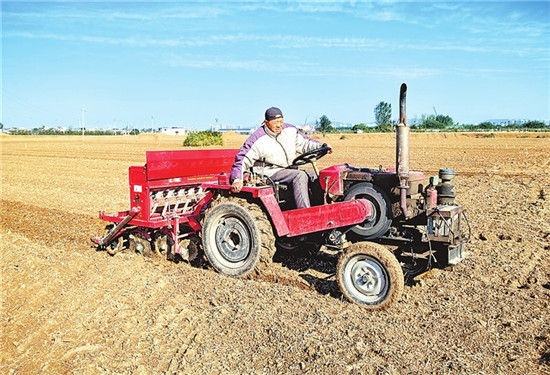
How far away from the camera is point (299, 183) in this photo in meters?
5.84

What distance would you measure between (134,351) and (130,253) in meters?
3.22

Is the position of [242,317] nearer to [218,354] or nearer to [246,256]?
[218,354]

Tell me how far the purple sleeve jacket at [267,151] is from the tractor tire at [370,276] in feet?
4.75

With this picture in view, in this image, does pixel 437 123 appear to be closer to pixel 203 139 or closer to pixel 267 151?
pixel 203 139

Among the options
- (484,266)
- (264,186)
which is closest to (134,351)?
(264,186)

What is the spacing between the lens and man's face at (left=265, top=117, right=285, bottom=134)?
19.7ft

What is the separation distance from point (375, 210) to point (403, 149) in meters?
0.80

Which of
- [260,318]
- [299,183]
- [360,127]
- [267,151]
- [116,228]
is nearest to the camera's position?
[260,318]

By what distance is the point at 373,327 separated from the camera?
4.62 m

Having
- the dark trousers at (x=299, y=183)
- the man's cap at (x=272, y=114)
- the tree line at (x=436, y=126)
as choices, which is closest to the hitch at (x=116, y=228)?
the dark trousers at (x=299, y=183)

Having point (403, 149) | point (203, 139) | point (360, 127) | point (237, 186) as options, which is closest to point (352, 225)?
point (403, 149)

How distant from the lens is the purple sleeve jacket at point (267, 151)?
19.7 feet

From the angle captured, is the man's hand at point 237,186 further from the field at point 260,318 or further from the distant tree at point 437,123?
the distant tree at point 437,123

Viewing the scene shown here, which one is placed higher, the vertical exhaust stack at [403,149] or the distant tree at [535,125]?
the distant tree at [535,125]
